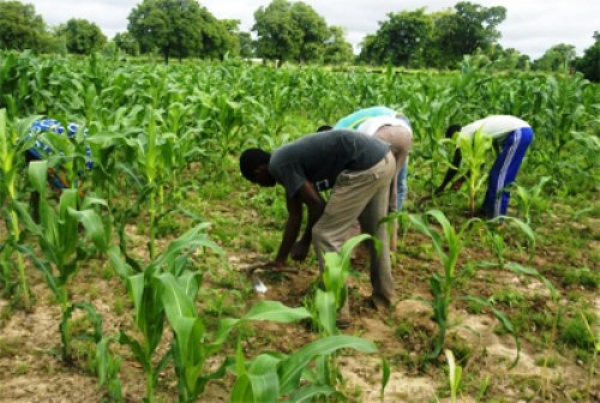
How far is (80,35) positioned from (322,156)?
2744 inches

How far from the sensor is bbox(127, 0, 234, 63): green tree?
49406mm

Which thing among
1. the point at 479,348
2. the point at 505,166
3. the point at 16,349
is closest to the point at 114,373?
the point at 16,349

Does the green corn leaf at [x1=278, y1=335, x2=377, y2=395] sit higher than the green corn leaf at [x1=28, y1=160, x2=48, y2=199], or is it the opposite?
the green corn leaf at [x1=28, y1=160, x2=48, y2=199]

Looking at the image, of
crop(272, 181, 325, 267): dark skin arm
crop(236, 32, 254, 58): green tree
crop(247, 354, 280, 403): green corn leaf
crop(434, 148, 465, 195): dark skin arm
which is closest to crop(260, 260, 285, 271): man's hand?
crop(272, 181, 325, 267): dark skin arm

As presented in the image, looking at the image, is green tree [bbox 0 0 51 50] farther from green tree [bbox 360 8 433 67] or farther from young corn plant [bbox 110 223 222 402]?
young corn plant [bbox 110 223 222 402]

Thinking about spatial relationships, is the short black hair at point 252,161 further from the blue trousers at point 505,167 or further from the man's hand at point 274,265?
the blue trousers at point 505,167

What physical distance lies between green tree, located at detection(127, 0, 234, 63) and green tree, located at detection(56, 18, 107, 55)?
865 cm

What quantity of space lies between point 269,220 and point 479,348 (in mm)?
2472

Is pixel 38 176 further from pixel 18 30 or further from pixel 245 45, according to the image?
pixel 245 45

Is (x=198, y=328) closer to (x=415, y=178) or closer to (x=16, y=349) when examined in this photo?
(x=16, y=349)

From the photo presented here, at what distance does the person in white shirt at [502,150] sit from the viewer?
480 centimetres

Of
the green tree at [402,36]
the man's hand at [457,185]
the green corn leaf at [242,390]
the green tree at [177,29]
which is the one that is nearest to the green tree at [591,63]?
the green tree at [402,36]

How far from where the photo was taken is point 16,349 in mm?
2684

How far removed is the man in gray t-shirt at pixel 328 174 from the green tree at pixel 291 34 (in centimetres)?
5300
